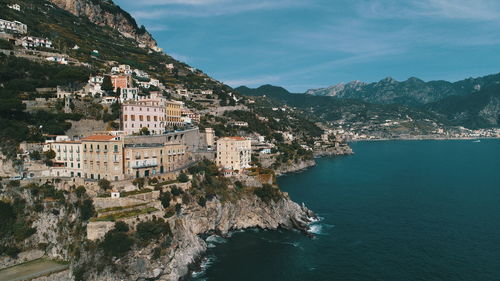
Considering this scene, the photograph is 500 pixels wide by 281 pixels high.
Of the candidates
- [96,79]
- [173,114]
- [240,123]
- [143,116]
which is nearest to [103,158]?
[143,116]

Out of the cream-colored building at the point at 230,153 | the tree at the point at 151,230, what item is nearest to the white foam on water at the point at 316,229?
the cream-colored building at the point at 230,153

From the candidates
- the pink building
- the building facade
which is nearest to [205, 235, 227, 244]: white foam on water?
the pink building

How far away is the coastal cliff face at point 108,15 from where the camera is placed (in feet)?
489

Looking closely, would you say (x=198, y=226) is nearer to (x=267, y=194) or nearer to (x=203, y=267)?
(x=203, y=267)

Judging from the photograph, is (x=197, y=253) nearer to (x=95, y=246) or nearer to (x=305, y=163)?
(x=95, y=246)

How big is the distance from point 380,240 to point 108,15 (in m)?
153

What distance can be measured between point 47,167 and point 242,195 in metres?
27.0

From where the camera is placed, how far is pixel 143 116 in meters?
61.4

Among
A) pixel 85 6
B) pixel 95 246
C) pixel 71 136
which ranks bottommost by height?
pixel 95 246

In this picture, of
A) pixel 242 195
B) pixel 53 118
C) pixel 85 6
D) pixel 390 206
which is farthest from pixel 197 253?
pixel 85 6

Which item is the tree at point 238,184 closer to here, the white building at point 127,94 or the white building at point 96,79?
the white building at point 127,94

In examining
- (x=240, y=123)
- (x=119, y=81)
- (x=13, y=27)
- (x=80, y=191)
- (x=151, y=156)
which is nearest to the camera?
(x=80, y=191)

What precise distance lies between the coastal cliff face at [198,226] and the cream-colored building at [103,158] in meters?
9.27

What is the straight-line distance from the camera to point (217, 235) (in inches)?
2080
